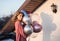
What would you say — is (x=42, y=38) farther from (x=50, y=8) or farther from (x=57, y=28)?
(x=50, y=8)

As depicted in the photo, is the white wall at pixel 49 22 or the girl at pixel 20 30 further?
the white wall at pixel 49 22

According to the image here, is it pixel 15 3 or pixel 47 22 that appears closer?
pixel 47 22

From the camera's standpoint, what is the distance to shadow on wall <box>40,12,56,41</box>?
3.44 metres

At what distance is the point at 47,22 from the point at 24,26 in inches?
34.1

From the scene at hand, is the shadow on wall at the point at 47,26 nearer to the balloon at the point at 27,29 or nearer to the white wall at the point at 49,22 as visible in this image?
the white wall at the point at 49,22

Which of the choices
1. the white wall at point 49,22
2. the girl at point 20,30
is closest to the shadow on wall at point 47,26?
the white wall at point 49,22

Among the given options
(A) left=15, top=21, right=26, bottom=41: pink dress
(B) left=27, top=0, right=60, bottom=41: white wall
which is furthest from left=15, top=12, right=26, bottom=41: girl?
(B) left=27, top=0, right=60, bottom=41: white wall

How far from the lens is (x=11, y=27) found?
3836 mm

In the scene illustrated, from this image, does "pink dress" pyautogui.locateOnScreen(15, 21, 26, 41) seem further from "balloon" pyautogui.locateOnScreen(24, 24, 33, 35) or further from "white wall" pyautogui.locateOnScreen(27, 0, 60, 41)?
"white wall" pyautogui.locateOnScreen(27, 0, 60, 41)

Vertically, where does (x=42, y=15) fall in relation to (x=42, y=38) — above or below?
above

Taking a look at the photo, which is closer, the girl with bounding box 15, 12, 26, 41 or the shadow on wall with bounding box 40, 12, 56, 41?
the girl with bounding box 15, 12, 26, 41

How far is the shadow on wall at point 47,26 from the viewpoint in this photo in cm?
344

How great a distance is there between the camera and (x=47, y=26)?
11.4ft

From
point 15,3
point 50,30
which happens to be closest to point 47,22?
point 50,30
